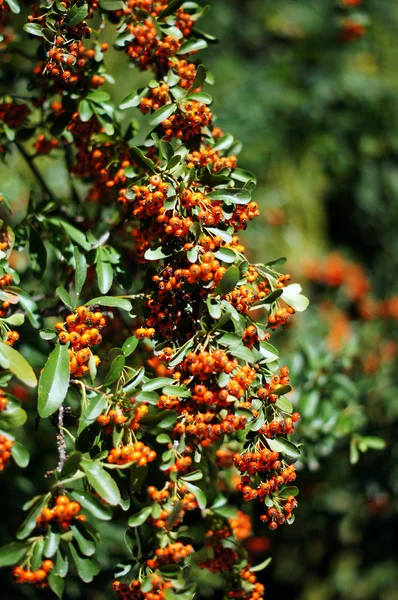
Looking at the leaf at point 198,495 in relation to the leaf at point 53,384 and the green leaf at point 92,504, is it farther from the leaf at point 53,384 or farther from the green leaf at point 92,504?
the leaf at point 53,384

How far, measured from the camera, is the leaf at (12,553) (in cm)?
113

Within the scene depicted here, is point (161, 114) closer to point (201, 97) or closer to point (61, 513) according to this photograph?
point (201, 97)

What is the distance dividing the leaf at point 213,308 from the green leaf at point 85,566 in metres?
0.54

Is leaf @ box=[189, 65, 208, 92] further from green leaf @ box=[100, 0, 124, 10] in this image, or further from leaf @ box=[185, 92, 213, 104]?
green leaf @ box=[100, 0, 124, 10]

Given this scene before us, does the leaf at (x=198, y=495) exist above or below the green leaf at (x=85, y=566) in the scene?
above

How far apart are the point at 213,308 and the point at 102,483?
399 millimetres

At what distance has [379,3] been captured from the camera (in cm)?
452

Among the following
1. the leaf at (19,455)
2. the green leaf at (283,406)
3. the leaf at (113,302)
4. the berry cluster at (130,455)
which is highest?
the leaf at (113,302)

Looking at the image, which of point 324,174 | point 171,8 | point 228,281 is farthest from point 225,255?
point 324,174

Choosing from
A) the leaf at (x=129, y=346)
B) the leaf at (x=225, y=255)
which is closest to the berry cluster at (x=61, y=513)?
the leaf at (x=129, y=346)

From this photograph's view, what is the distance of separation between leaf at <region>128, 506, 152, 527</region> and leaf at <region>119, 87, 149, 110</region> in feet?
3.04

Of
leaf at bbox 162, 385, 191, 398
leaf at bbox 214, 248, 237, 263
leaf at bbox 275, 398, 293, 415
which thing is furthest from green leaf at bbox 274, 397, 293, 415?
leaf at bbox 214, 248, 237, 263

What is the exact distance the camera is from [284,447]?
1.26m

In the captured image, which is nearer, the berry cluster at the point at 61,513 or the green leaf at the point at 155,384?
the berry cluster at the point at 61,513
